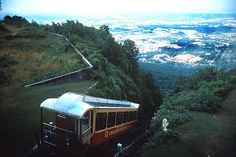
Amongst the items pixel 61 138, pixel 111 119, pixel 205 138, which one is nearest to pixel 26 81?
pixel 111 119

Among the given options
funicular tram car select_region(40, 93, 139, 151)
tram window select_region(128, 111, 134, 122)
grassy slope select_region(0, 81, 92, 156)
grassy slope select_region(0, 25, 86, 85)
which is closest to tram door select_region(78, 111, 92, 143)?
funicular tram car select_region(40, 93, 139, 151)

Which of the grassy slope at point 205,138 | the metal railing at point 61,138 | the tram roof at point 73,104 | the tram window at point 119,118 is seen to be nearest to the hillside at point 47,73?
the metal railing at point 61,138

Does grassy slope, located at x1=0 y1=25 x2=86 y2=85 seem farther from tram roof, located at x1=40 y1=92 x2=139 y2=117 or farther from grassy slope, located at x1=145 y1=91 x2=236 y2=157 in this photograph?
grassy slope, located at x1=145 y1=91 x2=236 y2=157

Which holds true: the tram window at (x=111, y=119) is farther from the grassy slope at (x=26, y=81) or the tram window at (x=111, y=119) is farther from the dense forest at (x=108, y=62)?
the dense forest at (x=108, y=62)

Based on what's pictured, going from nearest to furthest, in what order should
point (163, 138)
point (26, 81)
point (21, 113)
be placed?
point (163, 138) < point (21, 113) < point (26, 81)

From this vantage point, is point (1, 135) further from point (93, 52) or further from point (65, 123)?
point (93, 52)

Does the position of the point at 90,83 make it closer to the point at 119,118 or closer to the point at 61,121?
the point at 119,118

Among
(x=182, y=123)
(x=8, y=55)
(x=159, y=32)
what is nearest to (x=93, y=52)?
(x=8, y=55)
